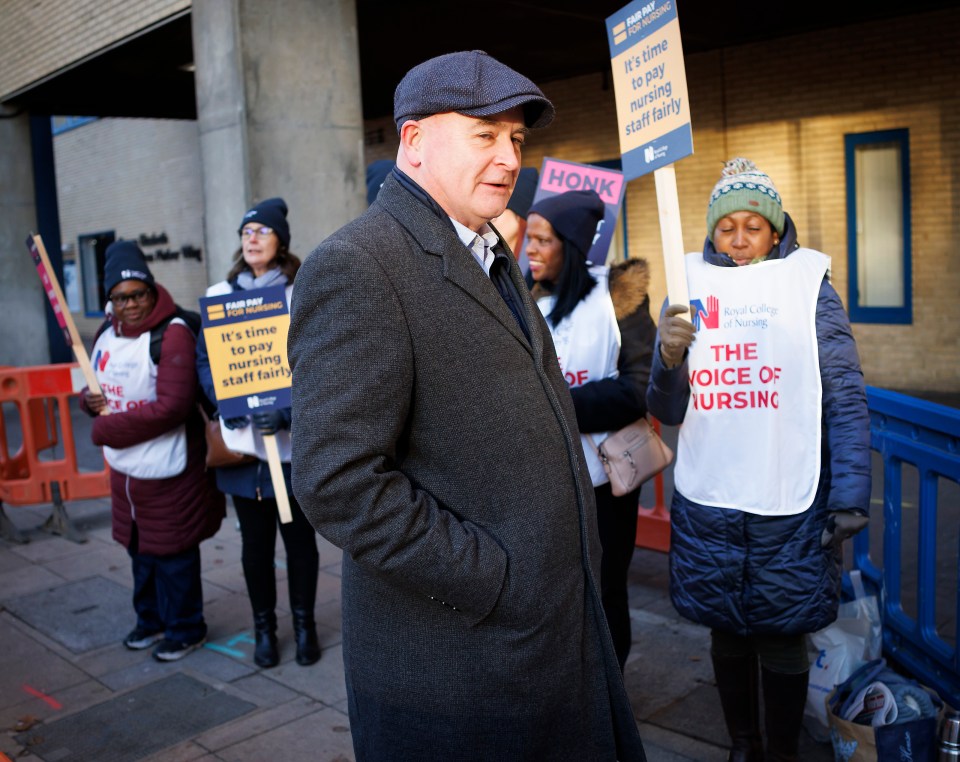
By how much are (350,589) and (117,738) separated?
260 cm

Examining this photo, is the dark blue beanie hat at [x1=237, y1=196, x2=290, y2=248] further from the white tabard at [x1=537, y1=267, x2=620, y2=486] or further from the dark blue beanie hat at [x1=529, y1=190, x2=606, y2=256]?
the white tabard at [x1=537, y1=267, x2=620, y2=486]

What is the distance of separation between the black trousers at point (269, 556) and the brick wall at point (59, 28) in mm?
5636

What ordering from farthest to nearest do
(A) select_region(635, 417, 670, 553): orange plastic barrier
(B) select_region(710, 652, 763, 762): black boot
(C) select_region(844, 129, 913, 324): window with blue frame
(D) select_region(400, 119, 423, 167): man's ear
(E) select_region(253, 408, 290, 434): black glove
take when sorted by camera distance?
(C) select_region(844, 129, 913, 324): window with blue frame
(A) select_region(635, 417, 670, 553): orange plastic barrier
(E) select_region(253, 408, 290, 434): black glove
(B) select_region(710, 652, 763, 762): black boot
(D) select_region(400, 119, 423, 167): man's ear

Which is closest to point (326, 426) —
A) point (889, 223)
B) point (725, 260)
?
point (725, 260)

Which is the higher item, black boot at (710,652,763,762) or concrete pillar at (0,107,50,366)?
concrete pillar at (0,107,50,366)

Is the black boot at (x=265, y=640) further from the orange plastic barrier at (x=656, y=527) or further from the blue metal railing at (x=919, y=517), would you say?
the blue metal railing at (x=919, y=517)

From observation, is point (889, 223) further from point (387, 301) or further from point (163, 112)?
point (163, 112)

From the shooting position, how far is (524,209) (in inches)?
195

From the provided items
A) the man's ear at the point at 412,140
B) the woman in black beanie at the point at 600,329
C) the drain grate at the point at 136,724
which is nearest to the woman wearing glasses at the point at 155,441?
the drain grate at the point at 136,724

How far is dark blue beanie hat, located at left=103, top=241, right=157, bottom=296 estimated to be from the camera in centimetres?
475

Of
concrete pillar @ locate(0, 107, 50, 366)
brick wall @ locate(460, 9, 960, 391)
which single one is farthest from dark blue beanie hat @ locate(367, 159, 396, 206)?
concrete pillar @ locate(0, 107, 50, 366)

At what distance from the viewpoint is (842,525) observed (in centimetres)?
295

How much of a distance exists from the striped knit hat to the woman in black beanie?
27.5 inches

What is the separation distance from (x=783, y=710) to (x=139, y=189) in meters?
21.2
